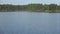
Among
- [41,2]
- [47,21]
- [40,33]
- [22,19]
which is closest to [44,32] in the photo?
[40,33]

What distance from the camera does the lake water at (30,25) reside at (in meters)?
2.97

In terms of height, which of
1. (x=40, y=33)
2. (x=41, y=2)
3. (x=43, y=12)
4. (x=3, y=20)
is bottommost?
(x=40, y=33)

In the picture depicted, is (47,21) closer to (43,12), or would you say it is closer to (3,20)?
(43,12)

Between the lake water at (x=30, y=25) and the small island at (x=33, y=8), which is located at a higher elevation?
the small island at (x=33, y=8)

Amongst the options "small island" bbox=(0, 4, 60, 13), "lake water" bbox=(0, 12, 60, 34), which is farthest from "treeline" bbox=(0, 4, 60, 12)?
"lake water" bbox=(0, 12, 60, 34)

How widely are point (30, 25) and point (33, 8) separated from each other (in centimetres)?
72

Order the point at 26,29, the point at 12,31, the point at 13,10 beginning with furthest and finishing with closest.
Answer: the point at 26,29 < the point at 12,31 < the point at 13,10

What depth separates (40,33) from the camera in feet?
9.77

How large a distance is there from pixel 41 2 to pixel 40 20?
706 mm

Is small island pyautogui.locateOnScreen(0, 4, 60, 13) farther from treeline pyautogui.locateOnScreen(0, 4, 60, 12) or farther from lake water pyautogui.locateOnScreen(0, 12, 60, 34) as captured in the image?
lake water pyautogui.locateOnScreen(0, 12, 60, 34)

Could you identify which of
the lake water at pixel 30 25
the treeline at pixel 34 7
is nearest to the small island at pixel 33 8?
the treeline at pixel 34 7

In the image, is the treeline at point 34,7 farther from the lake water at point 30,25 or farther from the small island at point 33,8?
the lake water at point 30,25

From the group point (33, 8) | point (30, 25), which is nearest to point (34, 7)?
point (33, 8)

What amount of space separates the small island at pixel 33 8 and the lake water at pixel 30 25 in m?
0.37
